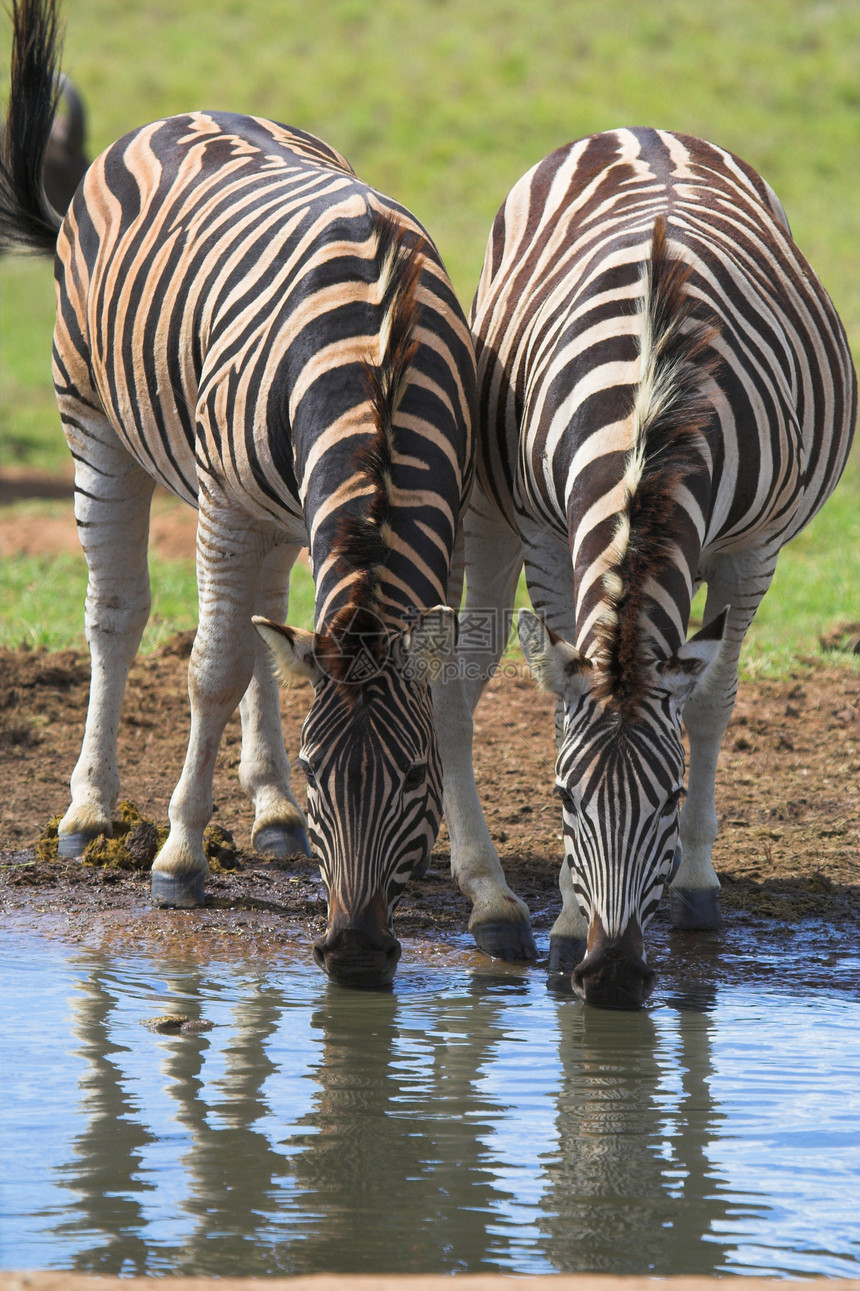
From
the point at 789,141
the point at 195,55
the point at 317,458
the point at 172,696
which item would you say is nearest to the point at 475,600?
the point at 317,458

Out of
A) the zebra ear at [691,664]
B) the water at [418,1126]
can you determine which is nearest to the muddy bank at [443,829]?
the water at [418,1126]

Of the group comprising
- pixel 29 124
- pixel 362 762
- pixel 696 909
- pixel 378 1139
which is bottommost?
pixel 378 1139

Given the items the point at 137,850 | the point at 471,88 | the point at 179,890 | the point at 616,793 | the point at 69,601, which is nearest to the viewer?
the point at 616,793

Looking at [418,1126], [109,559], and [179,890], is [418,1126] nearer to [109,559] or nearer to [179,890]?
[179,890]

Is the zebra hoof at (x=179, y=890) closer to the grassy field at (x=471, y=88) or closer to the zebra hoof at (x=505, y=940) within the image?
the zebra hoof at (x=505, y=940)

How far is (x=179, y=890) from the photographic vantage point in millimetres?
5695

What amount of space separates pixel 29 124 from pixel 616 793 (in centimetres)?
494

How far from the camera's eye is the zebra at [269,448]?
14.2 ft

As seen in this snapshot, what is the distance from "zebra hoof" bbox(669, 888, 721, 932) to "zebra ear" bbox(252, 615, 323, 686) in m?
1.92

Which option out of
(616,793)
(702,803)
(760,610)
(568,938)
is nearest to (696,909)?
(702,803)

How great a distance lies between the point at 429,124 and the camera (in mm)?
27516

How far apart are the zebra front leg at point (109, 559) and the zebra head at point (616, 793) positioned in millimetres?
3003

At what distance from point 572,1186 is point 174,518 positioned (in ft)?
32.5

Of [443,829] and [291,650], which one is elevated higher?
[291,650]
